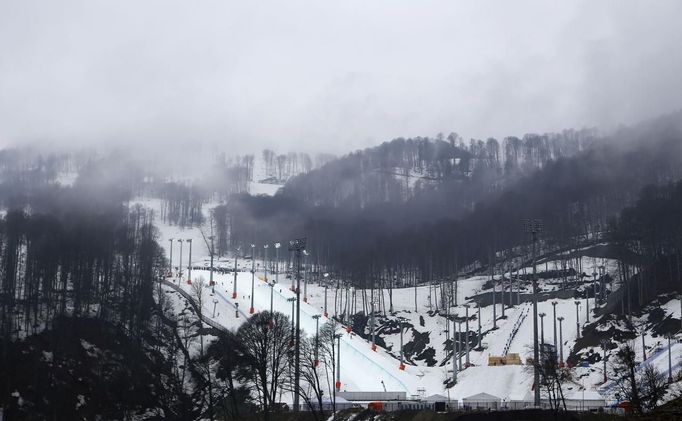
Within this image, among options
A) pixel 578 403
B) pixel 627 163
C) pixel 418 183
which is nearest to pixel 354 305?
pixel 578 403

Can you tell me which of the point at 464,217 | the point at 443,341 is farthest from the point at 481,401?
the point at 464,217

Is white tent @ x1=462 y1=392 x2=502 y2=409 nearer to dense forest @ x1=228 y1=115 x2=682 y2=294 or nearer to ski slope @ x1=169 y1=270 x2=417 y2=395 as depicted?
ski slope @ x1=169 y1=270 x2=417 y2=395

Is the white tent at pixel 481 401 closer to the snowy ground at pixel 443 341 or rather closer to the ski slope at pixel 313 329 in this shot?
the snowy ground at pixel 443 341

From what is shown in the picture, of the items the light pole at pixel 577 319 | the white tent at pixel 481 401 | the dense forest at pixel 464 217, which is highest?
the dense forest at pixel 464 217

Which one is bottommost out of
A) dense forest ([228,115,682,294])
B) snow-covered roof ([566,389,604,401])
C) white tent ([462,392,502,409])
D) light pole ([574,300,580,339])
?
snow-covered roof ([566,389,604,401])

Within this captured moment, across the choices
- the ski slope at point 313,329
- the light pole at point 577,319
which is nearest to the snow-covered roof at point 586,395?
the light pole at point 577,319

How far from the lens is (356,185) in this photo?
645 ft

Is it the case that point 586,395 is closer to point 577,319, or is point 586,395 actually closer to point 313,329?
point 577,319

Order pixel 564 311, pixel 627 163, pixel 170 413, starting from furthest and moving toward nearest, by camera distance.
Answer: pixel 627 163, pixel 564 311, pixel 170 413

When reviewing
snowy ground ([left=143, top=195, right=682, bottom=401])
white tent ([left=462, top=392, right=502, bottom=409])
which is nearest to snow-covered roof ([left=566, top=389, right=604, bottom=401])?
snowy ground ([left=143, top=195, right=682, bottom=401])

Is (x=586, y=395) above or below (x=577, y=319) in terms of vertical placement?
below

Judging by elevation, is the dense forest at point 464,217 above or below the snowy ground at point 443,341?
above

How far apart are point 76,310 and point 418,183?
12533cm

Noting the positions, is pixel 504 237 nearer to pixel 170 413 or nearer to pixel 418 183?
pixel 418 183
